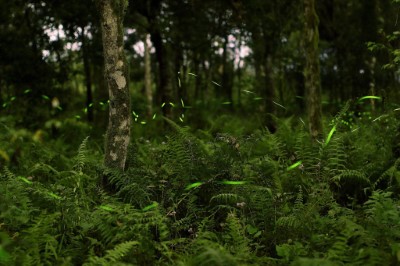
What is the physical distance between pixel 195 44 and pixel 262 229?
1454cm

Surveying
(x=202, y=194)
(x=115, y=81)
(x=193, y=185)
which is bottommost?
(x=202, y=194)

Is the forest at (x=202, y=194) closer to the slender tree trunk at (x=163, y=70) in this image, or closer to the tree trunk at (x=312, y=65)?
the tree trunk at (x=312, y=65)

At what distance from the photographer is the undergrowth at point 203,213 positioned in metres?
4.32

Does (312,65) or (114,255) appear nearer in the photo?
(114,255)

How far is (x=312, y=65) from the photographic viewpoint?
853cm

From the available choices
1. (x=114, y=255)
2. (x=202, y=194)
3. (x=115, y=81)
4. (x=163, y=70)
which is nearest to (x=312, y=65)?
(x=202, y=194)

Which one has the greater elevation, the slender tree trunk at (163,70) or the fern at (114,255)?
the slender tree trunk at (163,70)

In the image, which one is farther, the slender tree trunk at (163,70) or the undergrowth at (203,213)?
the slender tree trunk at (163,70)

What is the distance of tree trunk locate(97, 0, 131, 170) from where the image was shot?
622cm

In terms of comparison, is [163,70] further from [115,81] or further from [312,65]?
[115,81]

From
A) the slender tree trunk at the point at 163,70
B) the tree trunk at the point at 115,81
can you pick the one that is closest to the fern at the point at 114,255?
the tree trunk at the point at 115,81

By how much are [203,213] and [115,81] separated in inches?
90.1

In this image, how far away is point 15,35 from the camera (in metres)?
15.1

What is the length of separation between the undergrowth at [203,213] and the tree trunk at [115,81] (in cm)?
30
